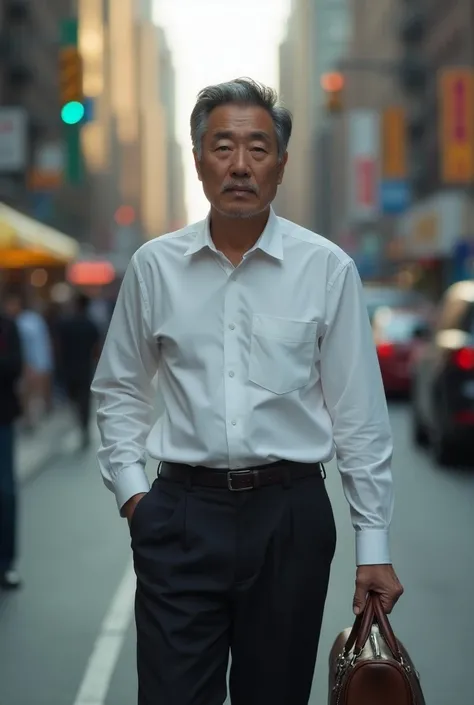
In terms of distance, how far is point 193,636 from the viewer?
3488 millimetres

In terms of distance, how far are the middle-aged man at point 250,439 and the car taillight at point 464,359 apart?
10404 mm

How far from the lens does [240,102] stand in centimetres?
360

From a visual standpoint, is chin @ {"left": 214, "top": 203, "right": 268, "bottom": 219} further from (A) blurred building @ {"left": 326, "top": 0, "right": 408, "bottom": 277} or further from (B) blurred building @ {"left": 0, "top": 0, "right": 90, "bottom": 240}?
(B) blurred building @ {"left": 0, "top": 0, "right": 90, "bottom": 240}

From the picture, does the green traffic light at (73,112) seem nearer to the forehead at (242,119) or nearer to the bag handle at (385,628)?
the forehead at (242,119)

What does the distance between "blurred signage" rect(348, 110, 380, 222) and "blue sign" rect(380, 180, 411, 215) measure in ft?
4.11

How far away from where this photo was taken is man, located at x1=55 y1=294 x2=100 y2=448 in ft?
57.8

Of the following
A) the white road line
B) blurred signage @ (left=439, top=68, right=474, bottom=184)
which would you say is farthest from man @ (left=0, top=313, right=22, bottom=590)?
blurred signage @ (left=439, top=68, right=474, bottom=184)

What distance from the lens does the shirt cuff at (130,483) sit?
3.67 metres

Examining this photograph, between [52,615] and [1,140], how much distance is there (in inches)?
605

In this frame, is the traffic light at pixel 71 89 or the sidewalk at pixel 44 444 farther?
the traffic light at pixel 71 89

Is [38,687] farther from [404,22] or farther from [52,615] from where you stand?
[404,22]

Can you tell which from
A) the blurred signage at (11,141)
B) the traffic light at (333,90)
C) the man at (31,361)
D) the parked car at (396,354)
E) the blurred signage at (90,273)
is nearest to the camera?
the man at (31,361)

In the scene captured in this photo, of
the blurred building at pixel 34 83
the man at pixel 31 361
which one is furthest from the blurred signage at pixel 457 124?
the man at pixel 31 361

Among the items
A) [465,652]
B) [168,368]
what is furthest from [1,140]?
[168,368]
